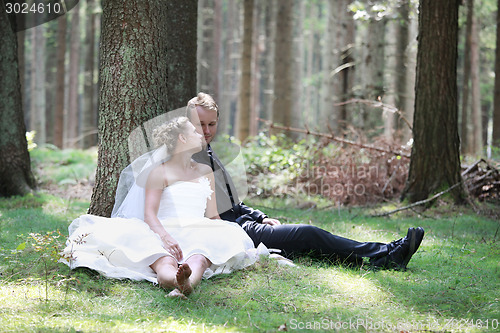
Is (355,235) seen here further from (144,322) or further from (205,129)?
(144,322)

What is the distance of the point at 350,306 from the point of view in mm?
3559

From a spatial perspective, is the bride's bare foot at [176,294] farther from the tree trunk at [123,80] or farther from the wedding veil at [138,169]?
the tree trunk at [123,80]

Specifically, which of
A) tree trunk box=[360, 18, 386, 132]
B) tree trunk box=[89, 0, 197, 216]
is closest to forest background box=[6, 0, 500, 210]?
tree trunk box=[360, 18, 386, 132]

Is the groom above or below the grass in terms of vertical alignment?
above

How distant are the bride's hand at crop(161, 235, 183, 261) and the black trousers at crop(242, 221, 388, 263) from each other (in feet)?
3.28

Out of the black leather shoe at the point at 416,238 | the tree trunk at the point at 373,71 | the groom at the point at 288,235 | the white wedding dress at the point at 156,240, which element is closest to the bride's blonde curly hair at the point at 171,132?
the white wedding dress at the point at 156,240

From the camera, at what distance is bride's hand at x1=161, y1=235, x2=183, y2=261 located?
397 cm

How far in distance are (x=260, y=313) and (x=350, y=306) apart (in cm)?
66

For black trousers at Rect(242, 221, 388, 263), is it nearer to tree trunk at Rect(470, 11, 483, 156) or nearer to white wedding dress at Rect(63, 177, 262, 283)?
white wedding dress at Rect(63, 177, 262, 283)

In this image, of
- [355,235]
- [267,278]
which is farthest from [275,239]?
[355,235]

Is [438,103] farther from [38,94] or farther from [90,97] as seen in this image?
[90,97]

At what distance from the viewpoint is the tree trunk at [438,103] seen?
746 centimetres

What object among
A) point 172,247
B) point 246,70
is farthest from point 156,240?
point 246,70

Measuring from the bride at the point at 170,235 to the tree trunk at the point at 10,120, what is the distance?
12.8ft
